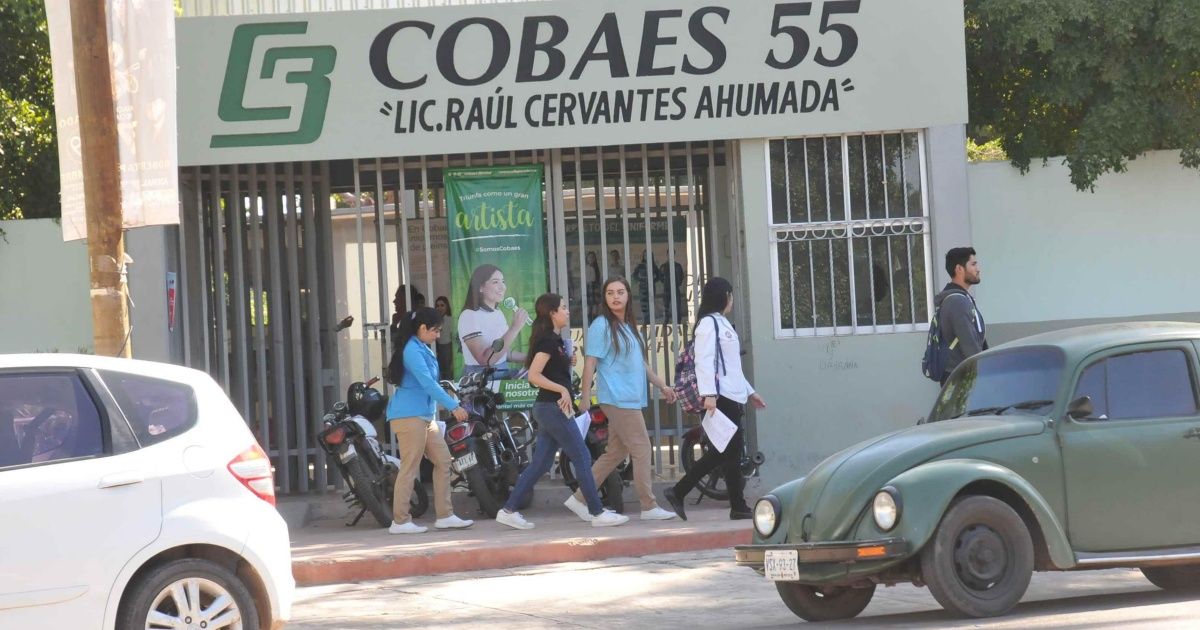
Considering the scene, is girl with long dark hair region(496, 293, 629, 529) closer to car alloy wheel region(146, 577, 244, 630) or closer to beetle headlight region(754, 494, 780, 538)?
beetle headlight region(754, 494, 780, 538)

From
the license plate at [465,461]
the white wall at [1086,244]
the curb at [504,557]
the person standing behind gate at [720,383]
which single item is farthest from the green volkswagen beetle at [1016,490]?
the white wall at [1086,244]

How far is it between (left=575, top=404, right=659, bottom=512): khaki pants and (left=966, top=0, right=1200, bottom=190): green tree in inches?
210

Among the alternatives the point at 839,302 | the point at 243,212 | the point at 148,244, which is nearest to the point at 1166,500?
the point at 839,302

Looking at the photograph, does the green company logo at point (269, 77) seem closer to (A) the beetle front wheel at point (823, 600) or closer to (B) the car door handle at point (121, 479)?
(A) the beetle front wheel at point (823, 600)

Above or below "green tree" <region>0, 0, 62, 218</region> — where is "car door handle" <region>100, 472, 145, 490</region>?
below

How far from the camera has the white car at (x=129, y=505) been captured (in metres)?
6.37

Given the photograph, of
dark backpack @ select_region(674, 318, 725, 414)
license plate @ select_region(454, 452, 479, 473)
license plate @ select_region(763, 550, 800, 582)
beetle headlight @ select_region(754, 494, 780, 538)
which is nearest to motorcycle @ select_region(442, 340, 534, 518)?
license plate @ select_region(454, 452, 479, 473)

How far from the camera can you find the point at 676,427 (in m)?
14.8

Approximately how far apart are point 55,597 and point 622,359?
622cm

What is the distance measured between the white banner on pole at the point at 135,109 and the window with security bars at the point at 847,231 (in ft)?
20.1

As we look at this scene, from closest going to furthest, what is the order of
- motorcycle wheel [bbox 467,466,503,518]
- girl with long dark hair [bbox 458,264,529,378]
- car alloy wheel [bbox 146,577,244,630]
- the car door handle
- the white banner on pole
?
the car door handle → car alloy wheel [bbox 146,577,244,630] → the white banner on pole → motorcycle wheel [bbox 467,466,503,518] → girl with long dark hair [bbox 458,264,529,378]

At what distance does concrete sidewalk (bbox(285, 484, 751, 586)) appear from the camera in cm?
1068

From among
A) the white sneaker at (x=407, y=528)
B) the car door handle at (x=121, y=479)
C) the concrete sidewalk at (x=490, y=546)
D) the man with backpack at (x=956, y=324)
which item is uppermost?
the man with backpack at (x=956, y=324)

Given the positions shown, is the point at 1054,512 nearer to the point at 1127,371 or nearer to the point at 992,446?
the point at 992,446
